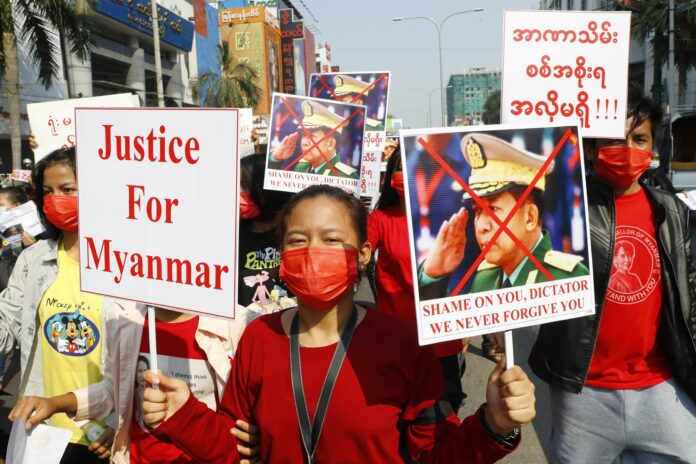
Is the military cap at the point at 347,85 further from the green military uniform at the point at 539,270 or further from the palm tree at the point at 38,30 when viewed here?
the palm tree at the point at 38,30

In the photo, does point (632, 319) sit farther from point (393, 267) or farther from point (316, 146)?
point (316, 146)

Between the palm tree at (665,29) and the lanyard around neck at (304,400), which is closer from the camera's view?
the lanyard around neck at (304,400)

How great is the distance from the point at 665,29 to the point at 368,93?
83.9 feet

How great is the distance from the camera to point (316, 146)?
4598 millimetres

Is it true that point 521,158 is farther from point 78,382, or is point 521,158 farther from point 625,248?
point 78,382

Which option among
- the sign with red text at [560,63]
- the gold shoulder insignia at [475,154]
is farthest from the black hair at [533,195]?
the sign with red text at [560,63]

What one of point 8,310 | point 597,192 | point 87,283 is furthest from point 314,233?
point 8,310

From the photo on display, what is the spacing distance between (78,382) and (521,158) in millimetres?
1896

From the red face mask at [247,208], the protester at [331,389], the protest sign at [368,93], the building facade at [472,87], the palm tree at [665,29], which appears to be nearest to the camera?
the protester at [331,389]

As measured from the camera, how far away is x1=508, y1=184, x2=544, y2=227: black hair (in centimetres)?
175

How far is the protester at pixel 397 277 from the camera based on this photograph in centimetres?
329

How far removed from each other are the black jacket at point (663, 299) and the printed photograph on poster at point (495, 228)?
0.49 metres

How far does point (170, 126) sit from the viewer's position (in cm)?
183

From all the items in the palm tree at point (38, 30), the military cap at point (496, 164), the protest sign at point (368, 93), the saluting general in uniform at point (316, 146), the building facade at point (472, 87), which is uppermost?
the building facade at point (472, 87)
